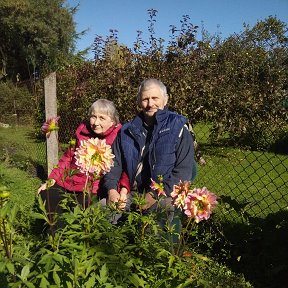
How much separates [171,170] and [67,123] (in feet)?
12.0

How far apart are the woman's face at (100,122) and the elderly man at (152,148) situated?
284 mm

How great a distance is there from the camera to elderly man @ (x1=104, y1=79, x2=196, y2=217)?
288 cm

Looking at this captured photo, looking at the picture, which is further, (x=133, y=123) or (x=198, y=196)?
(x=133, y=123)

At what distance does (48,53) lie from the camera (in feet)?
91.5

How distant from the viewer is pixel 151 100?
9.81ft

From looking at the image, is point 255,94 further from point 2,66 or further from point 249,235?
point 2,66

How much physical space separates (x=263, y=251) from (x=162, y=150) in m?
1.16

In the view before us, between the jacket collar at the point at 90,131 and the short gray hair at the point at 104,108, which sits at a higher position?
the short gray hair at the point at 104,108

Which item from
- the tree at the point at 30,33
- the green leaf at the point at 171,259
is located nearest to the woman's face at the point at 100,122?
the green leaf at the point at 171,259

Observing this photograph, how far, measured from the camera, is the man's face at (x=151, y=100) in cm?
299

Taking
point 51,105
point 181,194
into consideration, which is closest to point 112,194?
point 181,194

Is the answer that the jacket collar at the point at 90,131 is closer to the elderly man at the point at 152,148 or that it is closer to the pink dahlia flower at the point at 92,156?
the elderly man at the point at 152,148

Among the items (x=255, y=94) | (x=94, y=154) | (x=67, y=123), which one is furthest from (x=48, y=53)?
(x=94, y=154)

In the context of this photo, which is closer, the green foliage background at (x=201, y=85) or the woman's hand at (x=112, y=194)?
the woman's hand at (x=112, y=194)
